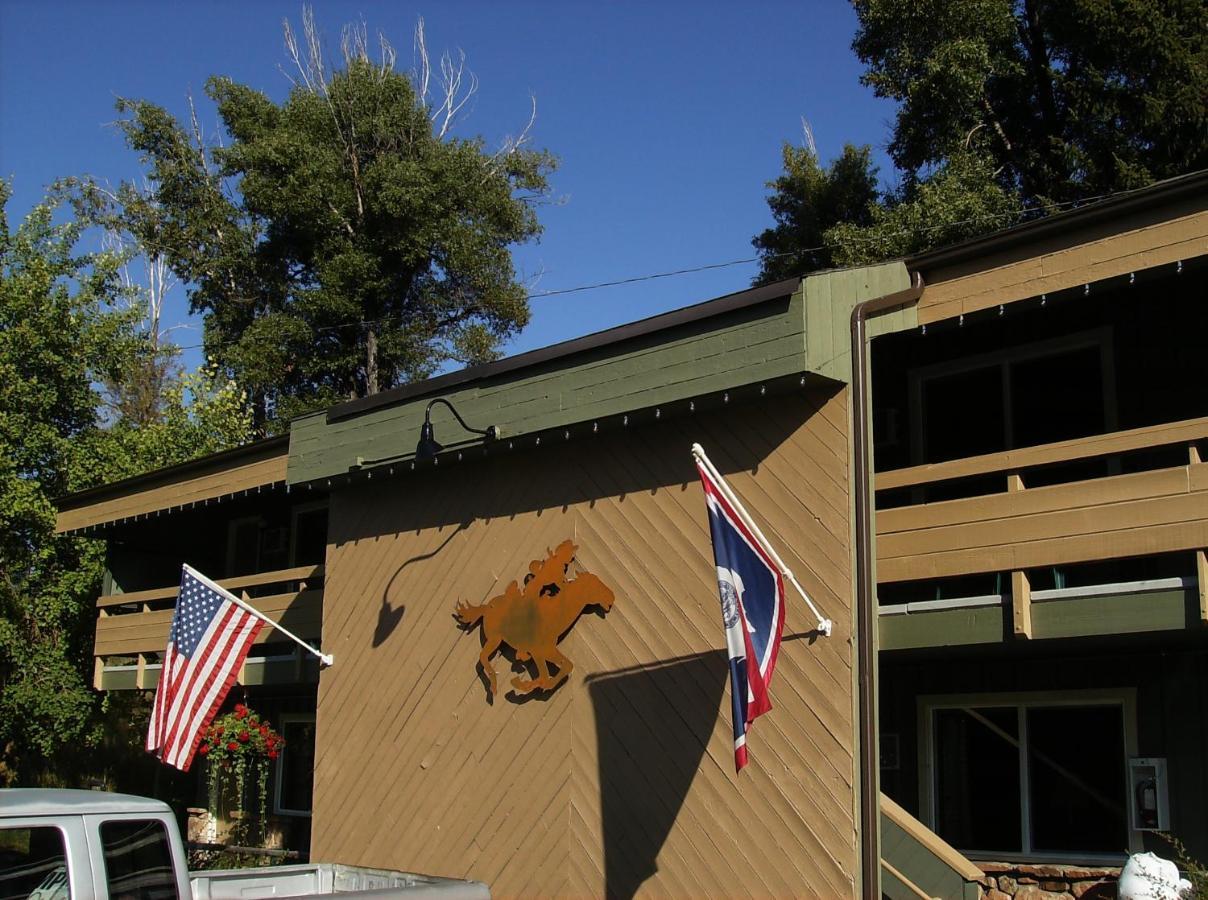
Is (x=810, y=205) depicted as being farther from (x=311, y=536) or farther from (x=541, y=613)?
(x=541, y=613)

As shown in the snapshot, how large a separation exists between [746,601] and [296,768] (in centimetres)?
1121

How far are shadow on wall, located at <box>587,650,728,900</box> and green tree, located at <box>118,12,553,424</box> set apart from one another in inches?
862

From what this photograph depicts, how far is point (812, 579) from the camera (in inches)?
356

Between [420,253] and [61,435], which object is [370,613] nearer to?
[61,435]

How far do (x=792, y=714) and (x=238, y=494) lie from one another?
8180 mm

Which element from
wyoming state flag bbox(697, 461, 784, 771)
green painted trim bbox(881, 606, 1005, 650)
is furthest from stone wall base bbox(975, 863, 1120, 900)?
wyoming state flag bbox(697, 461, 784, 771)

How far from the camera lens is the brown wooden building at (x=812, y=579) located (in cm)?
892

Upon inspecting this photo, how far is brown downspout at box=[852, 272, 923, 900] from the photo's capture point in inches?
335

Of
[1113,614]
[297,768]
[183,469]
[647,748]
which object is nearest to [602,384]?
[647,748]

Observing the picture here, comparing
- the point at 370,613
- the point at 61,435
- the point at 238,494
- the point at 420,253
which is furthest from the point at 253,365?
the point at 370,613

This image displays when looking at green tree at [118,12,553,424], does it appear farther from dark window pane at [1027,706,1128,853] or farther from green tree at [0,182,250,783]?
dark window pane at [1027,706,1128,853]

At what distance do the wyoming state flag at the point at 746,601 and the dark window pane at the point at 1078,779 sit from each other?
3593 millimetres

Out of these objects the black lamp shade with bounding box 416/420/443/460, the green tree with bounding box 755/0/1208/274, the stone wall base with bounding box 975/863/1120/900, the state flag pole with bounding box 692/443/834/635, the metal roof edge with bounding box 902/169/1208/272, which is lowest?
the stone wall base with bounding box 975/863/1120/900

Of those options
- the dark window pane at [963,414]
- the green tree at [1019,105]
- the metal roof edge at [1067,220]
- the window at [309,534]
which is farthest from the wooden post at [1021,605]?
the green tree at [1019,105]
